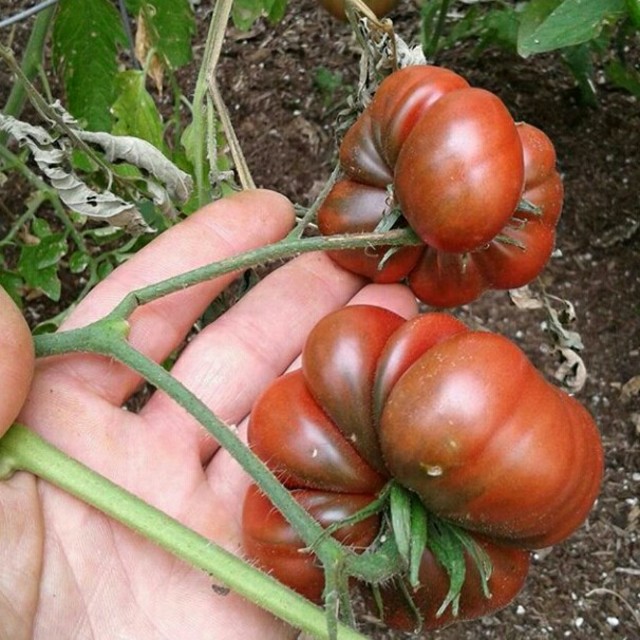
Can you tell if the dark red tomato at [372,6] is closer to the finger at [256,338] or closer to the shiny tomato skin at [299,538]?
the finger at [256,338]

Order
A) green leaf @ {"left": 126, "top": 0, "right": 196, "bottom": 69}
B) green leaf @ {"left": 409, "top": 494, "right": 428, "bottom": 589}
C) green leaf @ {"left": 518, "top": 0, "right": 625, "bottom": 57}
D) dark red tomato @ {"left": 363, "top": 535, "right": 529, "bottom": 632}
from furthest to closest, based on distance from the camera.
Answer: green leaf @ {"left": 126, "top": 0, "right": 196, "bottom": 69}, green leaf @ {"left": 518, "top": 0, "right": 625, "bottom": 57}, dark red tomato @ {"left": 363, "top": 535, "right": 529, "bottom": 632}, green leaf @ {"left": 409, "top": 494, "right": 428, "bottom": 589}

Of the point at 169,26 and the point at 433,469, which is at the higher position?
the point at 169,26

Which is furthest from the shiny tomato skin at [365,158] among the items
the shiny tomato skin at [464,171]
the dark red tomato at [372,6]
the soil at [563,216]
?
the soil at [563,216]

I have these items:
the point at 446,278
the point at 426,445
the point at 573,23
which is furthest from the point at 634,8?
the point at 426,445

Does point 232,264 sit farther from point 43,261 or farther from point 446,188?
point 43,261

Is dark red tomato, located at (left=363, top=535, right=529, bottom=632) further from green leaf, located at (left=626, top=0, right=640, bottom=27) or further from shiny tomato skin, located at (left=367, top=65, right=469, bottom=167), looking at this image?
green leaf, located at (left=626, top=0, right=640, bottom=27)

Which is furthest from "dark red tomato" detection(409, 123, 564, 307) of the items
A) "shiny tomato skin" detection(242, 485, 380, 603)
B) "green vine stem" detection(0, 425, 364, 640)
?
"green vine stem" detection(0, 425, 364, 640)

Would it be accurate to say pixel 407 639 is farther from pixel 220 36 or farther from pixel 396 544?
pixel 220 36

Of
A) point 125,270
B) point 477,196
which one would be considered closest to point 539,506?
point 477,196
